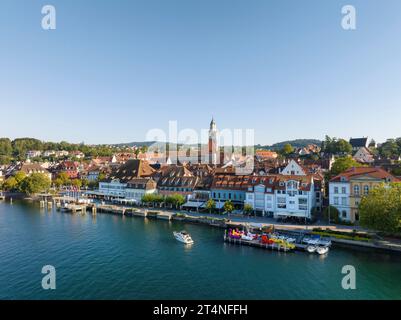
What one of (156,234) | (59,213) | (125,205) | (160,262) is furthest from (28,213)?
(160,262)

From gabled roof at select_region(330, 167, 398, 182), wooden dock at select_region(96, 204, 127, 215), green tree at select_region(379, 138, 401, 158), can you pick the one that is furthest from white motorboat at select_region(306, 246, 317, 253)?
green tree at select_region(379, 138, 401, 158)

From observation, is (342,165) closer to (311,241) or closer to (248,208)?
(248,208)

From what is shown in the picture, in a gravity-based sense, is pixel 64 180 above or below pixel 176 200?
above

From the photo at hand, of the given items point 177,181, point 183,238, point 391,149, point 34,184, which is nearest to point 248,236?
point 183,238

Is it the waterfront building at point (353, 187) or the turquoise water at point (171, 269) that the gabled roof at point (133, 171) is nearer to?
the turquoise water at point (171, 269)

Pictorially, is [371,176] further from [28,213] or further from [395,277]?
[28,213]

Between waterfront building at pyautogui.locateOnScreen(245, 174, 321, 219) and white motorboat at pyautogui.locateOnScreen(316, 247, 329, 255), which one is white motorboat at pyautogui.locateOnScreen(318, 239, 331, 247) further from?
waterfront building at pyautogui.locateOnScreen(245, 174, 321, 219)

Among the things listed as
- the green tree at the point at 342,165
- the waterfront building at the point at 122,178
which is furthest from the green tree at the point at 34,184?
the green tree at the point at 342,165
